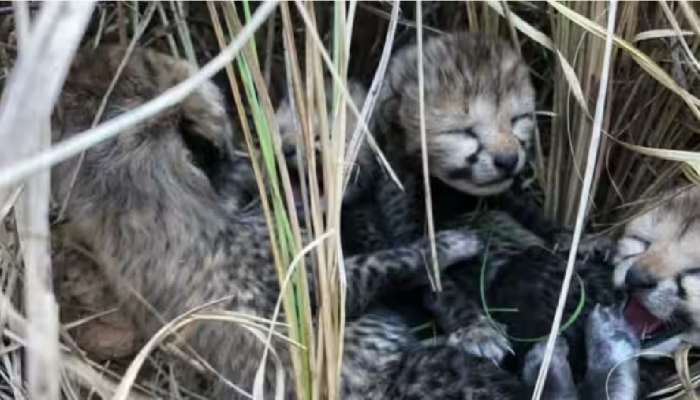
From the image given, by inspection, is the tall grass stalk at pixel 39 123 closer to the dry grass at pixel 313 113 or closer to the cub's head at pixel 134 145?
the dry grass at pixel 313 113

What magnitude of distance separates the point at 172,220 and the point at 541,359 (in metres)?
0.77

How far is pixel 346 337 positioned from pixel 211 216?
36cm

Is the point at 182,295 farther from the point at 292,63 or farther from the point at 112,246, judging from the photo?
the point at 292,63

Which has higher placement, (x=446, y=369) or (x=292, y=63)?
(x=292, y=63)

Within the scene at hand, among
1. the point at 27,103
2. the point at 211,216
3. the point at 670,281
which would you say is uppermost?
the point at 27,103

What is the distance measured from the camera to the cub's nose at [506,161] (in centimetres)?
263

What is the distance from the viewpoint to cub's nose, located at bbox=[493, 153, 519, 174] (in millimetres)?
2631

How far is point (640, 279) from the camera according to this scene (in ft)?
7.75

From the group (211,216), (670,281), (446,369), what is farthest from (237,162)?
(670,281)

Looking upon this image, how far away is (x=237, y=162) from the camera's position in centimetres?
264

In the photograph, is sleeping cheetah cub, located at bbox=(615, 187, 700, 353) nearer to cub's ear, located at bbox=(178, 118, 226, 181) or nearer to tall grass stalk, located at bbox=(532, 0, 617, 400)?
tall grass stalk, located at bbox=(532, 0, 617, 400)

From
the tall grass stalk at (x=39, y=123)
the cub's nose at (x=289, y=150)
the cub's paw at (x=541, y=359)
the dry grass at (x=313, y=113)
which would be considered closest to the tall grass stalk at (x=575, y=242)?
the dry grass at (x=313, y=113)

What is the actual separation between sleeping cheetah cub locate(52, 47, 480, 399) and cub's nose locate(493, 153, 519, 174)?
422mm

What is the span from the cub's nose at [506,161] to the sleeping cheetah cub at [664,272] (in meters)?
0.27
